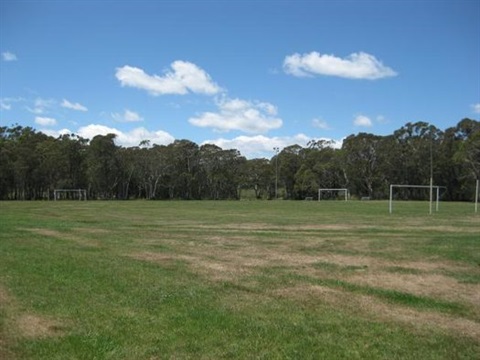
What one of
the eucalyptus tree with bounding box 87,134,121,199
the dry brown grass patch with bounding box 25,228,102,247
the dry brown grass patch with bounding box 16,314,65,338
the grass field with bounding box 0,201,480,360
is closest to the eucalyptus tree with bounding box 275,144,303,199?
the eucalyptus tree with bounding box 87,134,121,199

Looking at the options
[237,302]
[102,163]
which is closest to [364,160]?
[102,163]

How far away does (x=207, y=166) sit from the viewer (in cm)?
12000

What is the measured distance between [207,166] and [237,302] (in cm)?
11079

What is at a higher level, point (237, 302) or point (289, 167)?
point (289, 167)

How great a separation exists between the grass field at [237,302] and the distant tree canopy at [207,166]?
3490 inches

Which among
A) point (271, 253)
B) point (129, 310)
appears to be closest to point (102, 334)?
point (129, 310)

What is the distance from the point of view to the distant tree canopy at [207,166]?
346ft

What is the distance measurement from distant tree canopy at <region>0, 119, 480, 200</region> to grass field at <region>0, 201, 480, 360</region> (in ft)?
291

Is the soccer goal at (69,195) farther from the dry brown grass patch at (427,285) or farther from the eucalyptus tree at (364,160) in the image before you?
the dry brown grass patch at (427,285)

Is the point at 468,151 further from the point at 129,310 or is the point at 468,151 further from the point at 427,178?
the point at 129,310

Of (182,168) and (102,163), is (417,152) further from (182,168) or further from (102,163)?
(102,163)

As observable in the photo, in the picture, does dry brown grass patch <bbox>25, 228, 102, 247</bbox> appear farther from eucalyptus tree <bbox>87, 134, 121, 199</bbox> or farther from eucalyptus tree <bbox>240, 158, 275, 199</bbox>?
eucalyptus tree <bbox>240, 158, 275, 199</bbox>

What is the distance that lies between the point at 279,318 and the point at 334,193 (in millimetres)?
111487

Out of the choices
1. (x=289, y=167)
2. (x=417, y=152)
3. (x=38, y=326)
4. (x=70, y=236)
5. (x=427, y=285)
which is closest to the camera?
(x=38, y=326)
